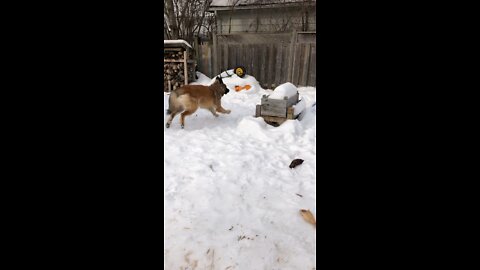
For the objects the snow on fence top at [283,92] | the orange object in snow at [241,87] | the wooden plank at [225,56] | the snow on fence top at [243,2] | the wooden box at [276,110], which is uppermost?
the snow on fence top at [243,2]

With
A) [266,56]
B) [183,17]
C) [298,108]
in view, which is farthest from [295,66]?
[183,17]

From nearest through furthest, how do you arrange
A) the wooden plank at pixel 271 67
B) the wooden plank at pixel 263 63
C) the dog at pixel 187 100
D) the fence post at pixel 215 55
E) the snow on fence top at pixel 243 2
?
the dog at pixel 187 100 → the wooden plank at pixel 271 67 → the wooden plank at pixel 263 63 → the fence post at pixel 215 55 → the snow on fence top at pixel 243 2

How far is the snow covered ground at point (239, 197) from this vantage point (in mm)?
1973

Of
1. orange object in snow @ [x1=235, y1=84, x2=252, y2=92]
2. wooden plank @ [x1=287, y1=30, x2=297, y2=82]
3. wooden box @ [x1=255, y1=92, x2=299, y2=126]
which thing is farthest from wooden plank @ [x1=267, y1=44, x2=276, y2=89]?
wooden box @ [x1=255, y1=92, x2=299, y2=126]

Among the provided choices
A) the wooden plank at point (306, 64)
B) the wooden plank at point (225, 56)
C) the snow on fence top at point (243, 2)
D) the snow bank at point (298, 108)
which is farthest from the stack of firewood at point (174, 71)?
the snow on fence top at point (243, 2)

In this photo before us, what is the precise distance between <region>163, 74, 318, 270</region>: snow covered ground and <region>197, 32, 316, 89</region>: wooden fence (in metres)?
4.71

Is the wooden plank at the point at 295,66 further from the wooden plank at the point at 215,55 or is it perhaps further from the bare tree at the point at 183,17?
the bare tree at the point at 183,17

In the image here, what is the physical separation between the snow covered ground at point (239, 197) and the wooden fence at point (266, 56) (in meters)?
4.71

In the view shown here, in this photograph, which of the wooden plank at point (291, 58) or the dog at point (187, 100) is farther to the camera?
the wooden plank at point (291, 58)

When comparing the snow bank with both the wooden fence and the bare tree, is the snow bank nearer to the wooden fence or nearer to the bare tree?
the wooden fence
